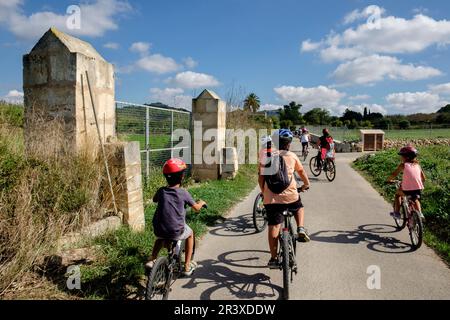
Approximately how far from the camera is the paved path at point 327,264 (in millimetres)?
4195

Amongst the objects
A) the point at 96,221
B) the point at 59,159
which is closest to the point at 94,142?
the point at 59,159

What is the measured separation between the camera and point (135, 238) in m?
5.12

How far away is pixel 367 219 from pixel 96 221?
17.3 feet

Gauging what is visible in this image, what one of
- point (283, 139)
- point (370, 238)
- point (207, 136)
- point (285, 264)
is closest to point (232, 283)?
point (285, 264)

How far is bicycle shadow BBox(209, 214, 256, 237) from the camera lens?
645 cm

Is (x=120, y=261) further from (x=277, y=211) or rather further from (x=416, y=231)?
(x=416, y=231)

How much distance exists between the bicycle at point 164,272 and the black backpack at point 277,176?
1.28m

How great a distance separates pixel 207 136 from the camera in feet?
38.9

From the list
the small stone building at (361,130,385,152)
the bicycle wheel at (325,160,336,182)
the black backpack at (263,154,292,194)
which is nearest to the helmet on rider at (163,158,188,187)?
the black backpack at (263,154,292,194)

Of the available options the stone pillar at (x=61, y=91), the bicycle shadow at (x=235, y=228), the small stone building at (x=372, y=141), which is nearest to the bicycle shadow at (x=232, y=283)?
the bicycle shadow at (x=235, y=228)

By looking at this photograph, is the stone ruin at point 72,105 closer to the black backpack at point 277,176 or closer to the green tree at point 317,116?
the black backpack at point 277,176

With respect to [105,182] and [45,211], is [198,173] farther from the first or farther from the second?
[45,211]

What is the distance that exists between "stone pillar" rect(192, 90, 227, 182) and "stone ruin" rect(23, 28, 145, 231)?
612 centimetres
